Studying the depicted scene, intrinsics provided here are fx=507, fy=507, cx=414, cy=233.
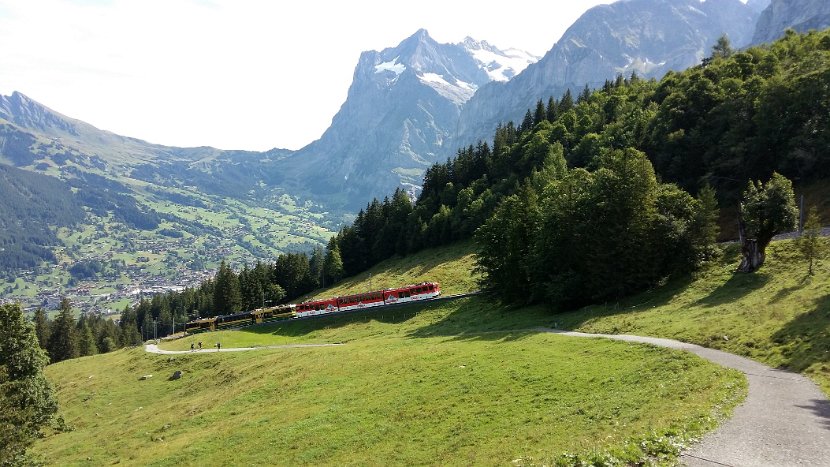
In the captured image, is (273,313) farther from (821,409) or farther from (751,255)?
(821,409)

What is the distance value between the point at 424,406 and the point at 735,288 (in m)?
31.9

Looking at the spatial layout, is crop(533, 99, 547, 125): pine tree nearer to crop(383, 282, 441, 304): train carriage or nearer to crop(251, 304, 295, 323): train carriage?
crop(383, 282, 441, 304): train carriage

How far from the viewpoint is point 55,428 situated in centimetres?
5338

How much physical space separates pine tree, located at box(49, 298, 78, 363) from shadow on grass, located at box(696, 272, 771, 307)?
139 metres

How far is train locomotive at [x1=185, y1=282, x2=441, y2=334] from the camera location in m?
88.9

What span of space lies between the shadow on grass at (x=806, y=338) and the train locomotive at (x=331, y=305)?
197 ft

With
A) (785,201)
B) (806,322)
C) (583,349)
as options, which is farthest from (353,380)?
(785,201)

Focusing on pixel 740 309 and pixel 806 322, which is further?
pixel 740 309

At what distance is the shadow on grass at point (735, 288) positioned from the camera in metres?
43.0

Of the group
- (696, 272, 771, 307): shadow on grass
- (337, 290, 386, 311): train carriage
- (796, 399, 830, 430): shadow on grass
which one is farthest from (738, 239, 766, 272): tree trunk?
(337, 290, 386, 311): train carriage

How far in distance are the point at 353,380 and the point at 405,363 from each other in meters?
4.52

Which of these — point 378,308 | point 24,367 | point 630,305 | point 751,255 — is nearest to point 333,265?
point 378,308

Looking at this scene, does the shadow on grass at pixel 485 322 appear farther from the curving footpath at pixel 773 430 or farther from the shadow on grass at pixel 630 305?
the curving footpath at pixel 773 430

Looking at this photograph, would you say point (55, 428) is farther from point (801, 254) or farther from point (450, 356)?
point (801, 254)
